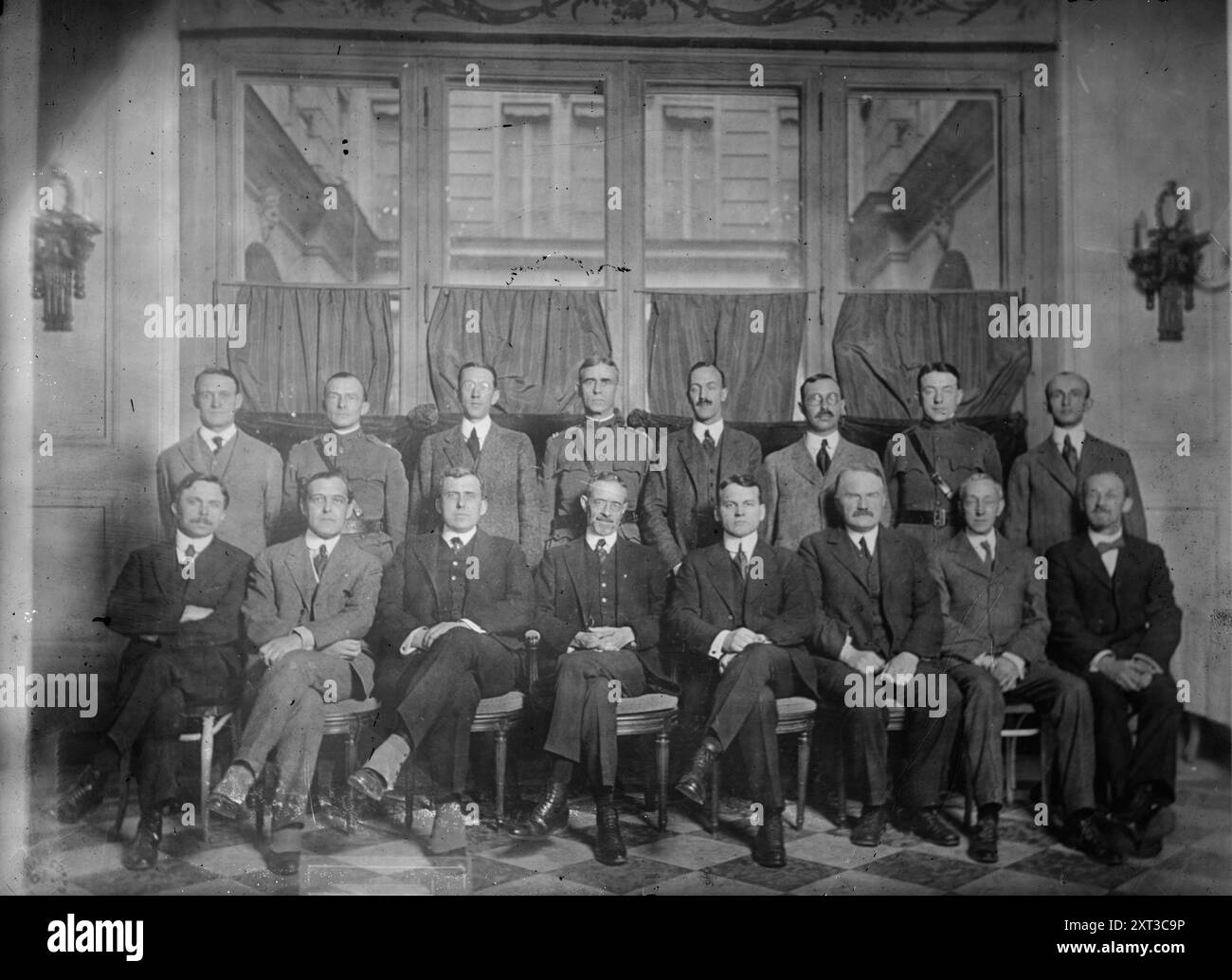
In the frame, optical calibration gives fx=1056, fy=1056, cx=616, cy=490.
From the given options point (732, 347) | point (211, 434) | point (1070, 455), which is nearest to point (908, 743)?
point (1070, 455)

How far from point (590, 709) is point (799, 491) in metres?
1.14

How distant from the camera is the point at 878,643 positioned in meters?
3.83

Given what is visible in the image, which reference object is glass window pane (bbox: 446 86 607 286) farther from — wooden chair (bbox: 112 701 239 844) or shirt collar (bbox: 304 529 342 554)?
wooden chair (bbox: 112 701 239 844)

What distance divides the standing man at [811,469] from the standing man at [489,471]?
891mm

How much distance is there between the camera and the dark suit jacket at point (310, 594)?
12.3 ft

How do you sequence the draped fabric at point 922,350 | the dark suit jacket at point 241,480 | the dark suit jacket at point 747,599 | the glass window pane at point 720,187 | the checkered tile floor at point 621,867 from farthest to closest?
1. the draped fabric at point 922,350
2. the glass window pane at point 720,187
3. the dark suit jacket at point 241,480
4. the dark suit jacket at point 747,599
5. the checkered tile floor at point 621,867

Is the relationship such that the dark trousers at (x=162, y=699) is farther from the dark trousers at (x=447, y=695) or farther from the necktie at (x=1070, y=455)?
the necktie at (x=1070, y=455)

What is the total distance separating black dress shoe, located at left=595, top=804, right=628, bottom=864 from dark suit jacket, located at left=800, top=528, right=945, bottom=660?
0.95 meters

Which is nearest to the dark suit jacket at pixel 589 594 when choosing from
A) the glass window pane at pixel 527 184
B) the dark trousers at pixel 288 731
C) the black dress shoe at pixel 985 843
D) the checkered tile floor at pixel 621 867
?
the checkered tile floor at pixel 621 867

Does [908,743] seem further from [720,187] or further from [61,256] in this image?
[61,256]

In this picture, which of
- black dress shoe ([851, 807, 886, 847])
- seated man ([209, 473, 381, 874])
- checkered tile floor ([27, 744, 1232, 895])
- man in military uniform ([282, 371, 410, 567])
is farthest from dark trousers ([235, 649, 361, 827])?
black dress shoe ([851, 807, 886, 847])

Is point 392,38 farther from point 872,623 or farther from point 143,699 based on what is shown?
point 872,623

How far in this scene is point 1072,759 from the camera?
369 cm

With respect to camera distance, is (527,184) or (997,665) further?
(527,184)
